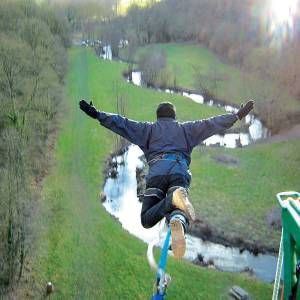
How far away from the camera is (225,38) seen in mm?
54938

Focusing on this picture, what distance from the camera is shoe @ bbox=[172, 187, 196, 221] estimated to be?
4613 millimetres

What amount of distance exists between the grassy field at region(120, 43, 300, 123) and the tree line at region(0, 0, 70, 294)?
1494 cm

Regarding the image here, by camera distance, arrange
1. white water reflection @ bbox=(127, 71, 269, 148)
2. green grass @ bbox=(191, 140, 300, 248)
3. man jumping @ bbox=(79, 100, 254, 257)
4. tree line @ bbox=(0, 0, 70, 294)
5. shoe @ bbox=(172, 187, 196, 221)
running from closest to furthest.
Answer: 1. shoe @ bbox=(172, 187, 196, 221)
2. man jumping @ bbox=(79, 100, 254, 257)
3. tree line @ bbox=(0, 0, 70, 294)
4. green grass @ bbox=(191, 140, 300, 248)
5. white water reflection @ bbox=(127, 71, 269, 148)

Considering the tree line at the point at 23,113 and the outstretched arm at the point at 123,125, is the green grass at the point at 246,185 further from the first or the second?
the outstretched arm at the point at 123,125

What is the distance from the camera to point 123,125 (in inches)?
219

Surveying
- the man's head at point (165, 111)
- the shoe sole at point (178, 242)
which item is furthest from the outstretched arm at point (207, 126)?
the shoe sole at point (178, 242)

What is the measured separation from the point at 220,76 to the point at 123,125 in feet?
146

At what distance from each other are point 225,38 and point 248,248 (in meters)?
36.6

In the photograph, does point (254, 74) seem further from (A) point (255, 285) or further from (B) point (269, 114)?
(A) point (255, 285)

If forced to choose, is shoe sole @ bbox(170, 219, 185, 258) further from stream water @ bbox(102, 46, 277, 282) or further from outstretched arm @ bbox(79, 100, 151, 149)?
stream water @ bbox(102, 46, 277, 282)

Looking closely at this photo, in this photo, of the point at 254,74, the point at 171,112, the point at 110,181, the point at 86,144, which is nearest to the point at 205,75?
the point at 254,74

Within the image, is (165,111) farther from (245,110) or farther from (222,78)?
(222,78)

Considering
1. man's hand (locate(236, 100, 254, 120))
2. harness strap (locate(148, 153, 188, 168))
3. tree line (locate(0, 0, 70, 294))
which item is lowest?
tree line (locate(0, 0, 70, 294))

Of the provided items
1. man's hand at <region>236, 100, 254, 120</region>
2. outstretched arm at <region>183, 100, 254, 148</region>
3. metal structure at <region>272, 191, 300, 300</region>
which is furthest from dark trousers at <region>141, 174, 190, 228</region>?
metal structure at <region>272, 191, 300, 300</region>
